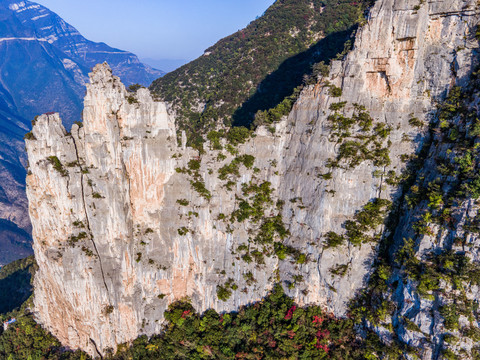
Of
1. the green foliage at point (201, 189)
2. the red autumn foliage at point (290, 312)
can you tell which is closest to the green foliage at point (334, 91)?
the green foliage at point (201, 189)

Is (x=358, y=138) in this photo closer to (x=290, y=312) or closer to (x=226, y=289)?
(x=290, y=312)

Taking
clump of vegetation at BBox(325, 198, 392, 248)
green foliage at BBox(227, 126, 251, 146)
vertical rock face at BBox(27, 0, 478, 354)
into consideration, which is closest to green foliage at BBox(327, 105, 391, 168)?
vertical rock face at BBox(27, 0, 478, 354)

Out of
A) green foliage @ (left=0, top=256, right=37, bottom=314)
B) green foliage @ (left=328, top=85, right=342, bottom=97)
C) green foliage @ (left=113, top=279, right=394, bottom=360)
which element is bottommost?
green foliage @ (left=0, top=256, right=37, bottom=314)

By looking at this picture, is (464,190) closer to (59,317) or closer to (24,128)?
(59,317)

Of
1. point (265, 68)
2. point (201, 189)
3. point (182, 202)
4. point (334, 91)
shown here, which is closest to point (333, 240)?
point (334, 91)

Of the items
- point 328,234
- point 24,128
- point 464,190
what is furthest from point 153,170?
point 24,128

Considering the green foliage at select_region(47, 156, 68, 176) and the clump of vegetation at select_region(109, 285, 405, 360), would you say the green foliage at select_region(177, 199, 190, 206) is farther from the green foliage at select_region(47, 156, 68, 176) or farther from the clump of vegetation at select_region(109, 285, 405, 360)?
the clump of vegetation at select_region(109, 285, 405, 360)
